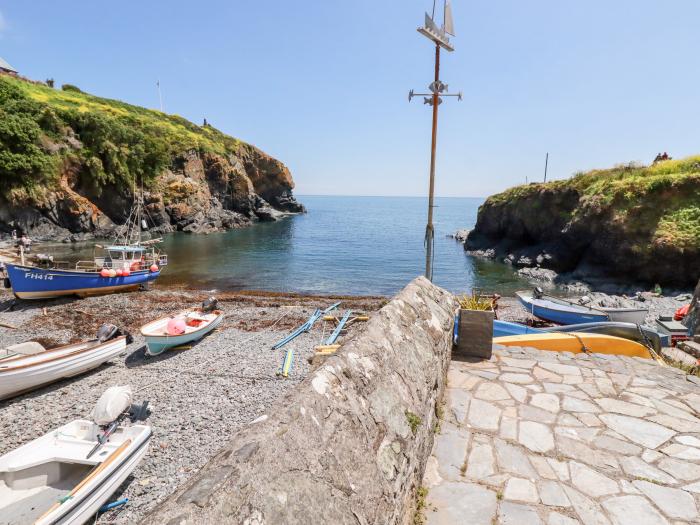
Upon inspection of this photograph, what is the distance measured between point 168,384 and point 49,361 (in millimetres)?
3155

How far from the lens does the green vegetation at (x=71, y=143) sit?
40.5m

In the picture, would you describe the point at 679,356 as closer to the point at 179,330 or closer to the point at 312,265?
the point at 179,330

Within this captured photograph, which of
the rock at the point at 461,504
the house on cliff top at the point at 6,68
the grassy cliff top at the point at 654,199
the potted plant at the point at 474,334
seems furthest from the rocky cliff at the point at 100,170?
the rock at the point at 461,504

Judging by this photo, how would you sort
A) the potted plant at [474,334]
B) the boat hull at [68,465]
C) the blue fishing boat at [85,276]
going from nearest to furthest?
the boat hull at [68,465]
the potted plant at [474,334]
the blue fishing boat at [85,276]

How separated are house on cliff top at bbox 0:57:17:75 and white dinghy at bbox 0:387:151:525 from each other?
84783 mm

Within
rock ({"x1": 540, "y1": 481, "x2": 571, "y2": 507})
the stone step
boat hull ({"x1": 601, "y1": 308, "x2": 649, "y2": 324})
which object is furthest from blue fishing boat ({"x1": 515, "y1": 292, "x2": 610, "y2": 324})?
rock ({"x1": 540, "y1": 481, "x2": 571, "y2": 507})

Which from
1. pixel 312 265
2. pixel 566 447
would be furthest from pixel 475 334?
pixel 312 265

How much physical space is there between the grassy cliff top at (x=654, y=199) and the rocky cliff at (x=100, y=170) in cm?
5147

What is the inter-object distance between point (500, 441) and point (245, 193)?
251ft

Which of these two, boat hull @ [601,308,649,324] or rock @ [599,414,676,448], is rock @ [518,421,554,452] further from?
boat hull @ [601,308,649,324]

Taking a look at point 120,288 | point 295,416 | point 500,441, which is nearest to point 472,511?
point 500,441

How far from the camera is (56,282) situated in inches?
776

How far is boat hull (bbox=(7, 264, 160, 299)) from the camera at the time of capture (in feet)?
61.8

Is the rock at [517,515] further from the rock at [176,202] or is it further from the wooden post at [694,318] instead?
the rock at [176,202]
